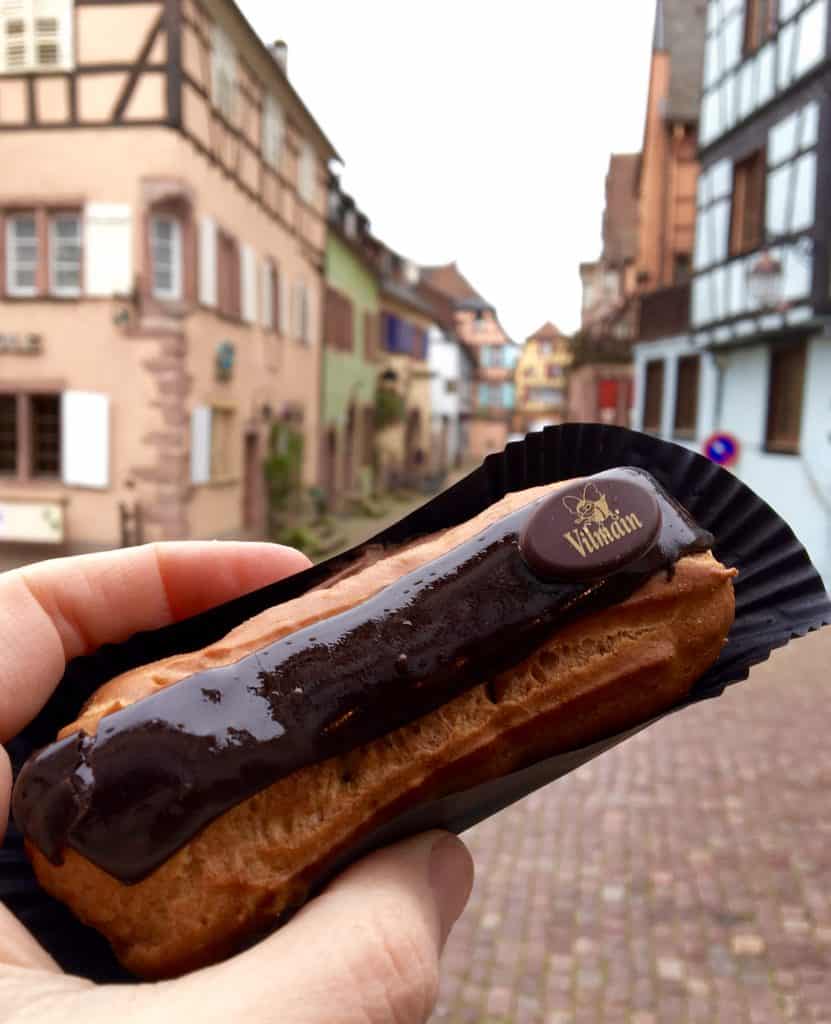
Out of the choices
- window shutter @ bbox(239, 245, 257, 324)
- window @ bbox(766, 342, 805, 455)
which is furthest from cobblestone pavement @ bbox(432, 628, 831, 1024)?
window shutter @ bbox(239, 245, 257, 324)

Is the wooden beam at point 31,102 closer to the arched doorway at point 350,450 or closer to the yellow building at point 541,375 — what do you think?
the arched doorway at point 350,450

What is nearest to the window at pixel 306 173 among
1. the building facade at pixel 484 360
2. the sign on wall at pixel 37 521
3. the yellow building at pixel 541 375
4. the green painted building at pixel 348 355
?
the green painted building at pixel 348 355

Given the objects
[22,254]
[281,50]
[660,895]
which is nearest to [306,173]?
[281,50]

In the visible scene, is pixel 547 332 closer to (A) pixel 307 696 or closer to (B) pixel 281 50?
(B) pixel 281 50

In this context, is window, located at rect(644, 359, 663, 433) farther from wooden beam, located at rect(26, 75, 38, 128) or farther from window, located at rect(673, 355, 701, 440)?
wooden beam, located at rect(26, 75, 38, 128)

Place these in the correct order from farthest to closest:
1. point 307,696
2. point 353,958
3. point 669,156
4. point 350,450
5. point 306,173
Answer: point 350,450
point 669,156
point 306,173
point 307,696
point 353,958

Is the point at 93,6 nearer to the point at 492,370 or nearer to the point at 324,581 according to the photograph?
the point at 324,581

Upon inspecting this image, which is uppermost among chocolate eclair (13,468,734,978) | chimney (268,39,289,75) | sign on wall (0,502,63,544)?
chimney (268,39,289,75)
